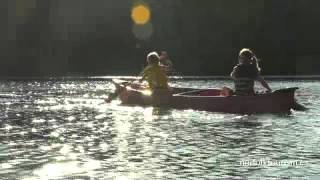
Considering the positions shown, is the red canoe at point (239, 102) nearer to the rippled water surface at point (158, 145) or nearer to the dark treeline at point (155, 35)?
the rippled water surface at point (158, 145)

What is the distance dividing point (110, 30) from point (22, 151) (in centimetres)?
8420

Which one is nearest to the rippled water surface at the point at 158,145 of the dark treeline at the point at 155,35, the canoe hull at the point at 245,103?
the canoe hull at the point at 245,103

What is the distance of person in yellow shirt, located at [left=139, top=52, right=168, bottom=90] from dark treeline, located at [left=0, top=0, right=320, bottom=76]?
5380cm

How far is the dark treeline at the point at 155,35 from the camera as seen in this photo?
8838cm

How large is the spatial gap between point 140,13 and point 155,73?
7151 cm

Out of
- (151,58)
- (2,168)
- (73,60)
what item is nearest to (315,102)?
(151,58)

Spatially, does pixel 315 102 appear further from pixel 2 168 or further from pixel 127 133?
pixel 2 168

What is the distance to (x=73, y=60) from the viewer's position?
303 ft

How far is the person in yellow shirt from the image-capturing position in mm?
28281

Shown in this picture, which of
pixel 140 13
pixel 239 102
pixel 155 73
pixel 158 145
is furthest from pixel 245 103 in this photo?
pixel 140 13

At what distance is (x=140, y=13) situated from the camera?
3903 inches

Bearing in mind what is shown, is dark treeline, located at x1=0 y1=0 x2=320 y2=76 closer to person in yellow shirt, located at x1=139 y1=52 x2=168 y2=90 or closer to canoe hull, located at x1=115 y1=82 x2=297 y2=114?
person in yellow shirt, located at x1=139 y1=52 x2=168 y2=90

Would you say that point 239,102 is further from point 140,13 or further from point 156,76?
point 140,13

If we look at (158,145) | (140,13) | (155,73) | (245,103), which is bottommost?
(158,145)
